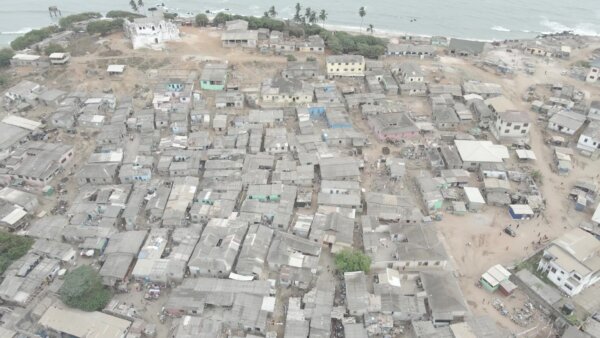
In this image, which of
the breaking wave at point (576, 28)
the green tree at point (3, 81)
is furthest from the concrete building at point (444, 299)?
the breaking wave at point (576, 28)

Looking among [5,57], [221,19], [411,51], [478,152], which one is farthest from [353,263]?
[5,57]

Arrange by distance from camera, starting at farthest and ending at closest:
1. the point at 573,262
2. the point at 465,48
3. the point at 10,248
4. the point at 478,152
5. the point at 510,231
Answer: the point at 465,48
the point at 478,152
the point at 510,231
the point at 10,248
the point at 573,262

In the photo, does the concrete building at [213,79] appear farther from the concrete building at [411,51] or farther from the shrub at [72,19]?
the shrub at [72,19]

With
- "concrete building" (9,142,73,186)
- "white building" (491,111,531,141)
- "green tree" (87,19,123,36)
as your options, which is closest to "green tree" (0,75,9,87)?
"green tree" (87,19,123,36)

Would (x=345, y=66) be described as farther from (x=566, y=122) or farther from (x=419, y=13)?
(x=419, y=13)

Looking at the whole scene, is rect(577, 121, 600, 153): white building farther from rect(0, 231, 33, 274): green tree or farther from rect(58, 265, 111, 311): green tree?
rect(0, 231, 33, 274): green tree

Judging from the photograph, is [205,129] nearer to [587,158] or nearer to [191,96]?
[191,96]
